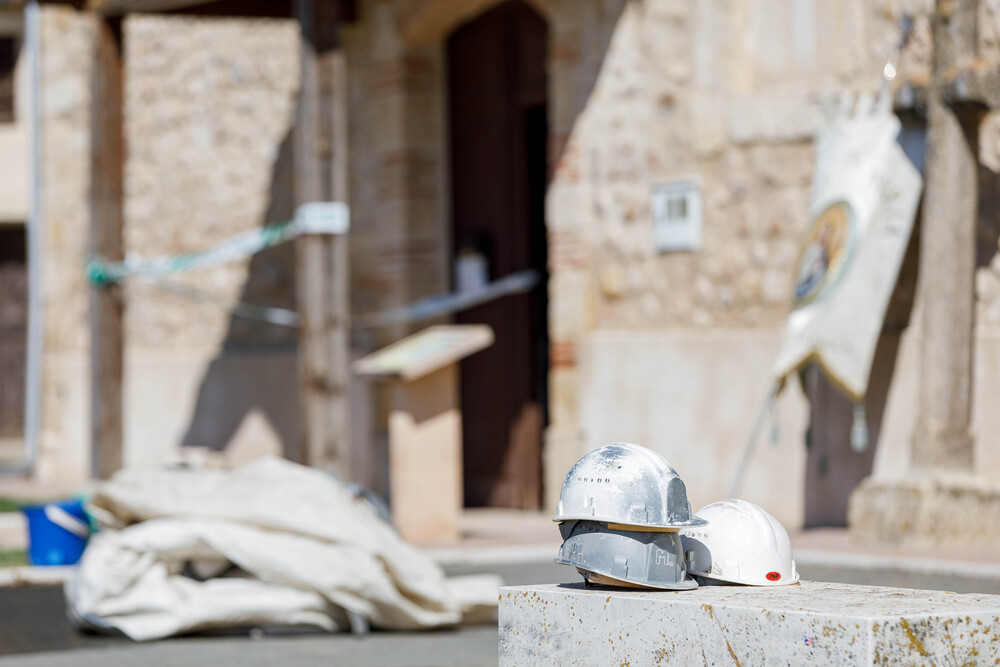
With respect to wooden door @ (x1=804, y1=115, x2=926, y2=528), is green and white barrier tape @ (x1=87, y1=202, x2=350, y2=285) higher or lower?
higher

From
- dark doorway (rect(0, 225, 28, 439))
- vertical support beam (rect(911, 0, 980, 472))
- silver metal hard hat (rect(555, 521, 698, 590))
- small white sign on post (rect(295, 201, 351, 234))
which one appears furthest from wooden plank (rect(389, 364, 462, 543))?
dark doorway (rect(0, 225, 28, 439))

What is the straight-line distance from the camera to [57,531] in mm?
7766

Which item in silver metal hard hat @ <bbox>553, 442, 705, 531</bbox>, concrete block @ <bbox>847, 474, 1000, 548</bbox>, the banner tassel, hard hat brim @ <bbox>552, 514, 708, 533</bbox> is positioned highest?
silver metal hard hat @ <bbox>553, 442, 705, 531</bbox>

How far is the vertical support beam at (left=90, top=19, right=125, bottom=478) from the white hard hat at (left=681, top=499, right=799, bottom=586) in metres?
8.88

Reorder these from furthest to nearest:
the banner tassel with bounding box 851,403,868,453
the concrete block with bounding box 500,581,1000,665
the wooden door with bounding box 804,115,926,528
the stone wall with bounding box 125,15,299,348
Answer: the stone wall with bounding box 125,15,299,348, the wooden door with bounding box 804,115,926,528, the banner tassel with bounding box 851,403,868,453, the concrete block with bounding box 500,581,1000,665

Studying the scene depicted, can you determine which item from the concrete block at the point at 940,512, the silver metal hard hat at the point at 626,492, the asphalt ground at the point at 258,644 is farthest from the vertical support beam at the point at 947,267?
the silver metal hard hat at the point at 626,492

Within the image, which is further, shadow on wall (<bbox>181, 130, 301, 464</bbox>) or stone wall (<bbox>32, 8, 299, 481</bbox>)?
stone wall (<bbox>32, 8, 299, 481</bbox>)

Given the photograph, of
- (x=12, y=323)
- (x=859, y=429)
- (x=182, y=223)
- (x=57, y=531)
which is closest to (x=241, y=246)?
(x=182, y=223)

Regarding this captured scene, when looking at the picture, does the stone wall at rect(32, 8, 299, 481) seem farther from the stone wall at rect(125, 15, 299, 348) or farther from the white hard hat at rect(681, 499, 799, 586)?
the white hard hat at rect(681, 499, 799, 586)

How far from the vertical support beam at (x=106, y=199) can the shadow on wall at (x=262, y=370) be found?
1.83m

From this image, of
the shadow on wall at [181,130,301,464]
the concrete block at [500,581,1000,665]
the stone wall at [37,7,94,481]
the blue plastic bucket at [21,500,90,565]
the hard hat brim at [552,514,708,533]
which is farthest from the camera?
the stone wall at [37,7,94,481]

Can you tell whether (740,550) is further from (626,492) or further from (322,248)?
(322,248)

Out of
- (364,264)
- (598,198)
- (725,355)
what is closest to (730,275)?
(725,355)

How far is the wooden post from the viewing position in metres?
10.1
